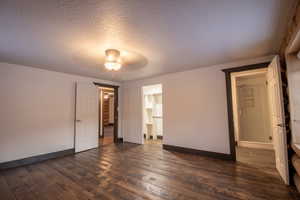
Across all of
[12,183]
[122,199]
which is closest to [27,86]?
[12,183]

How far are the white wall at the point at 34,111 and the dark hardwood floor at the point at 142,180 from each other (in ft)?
1.61

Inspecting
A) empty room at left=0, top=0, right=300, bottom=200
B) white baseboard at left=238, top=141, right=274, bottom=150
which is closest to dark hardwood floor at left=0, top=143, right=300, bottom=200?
empty room at left=0, top=0, right=300, bottom=200

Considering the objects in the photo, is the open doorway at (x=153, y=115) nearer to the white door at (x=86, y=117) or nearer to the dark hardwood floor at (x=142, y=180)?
the white door at (x=86, y=117)

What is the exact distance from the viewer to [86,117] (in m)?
4.31

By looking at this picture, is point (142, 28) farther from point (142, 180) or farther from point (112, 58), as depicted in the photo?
point (142, 180)

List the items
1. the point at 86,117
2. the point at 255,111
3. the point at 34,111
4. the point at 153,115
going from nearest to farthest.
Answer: the point at 34,111 < the point at 86,117 < the point at 255,111 < the point at 153,115

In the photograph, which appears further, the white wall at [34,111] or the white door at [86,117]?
the white door at [86,117]

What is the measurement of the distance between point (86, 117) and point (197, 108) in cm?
336

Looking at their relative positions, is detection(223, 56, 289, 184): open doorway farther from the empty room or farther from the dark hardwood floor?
the dark hardwood floor

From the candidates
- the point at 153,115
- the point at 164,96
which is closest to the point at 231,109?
the point at 164,96

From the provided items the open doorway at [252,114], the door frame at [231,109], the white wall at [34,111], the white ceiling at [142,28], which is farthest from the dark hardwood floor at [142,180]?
the white ceiling at [142,28]

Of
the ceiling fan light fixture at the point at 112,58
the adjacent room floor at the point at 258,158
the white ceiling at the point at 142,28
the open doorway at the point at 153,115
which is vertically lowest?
the adjacent room floor at the point at 258,158

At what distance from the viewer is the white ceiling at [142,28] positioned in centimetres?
144

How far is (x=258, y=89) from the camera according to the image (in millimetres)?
4426
